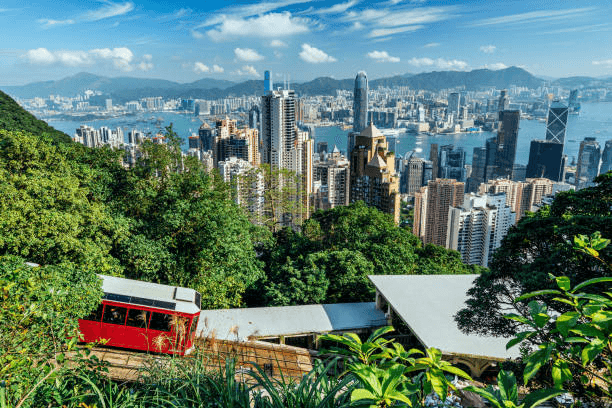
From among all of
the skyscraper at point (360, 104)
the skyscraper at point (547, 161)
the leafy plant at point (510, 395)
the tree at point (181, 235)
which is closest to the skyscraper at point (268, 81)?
the skyscraper at point (360, 104)

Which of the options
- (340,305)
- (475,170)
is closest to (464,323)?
(340,305)

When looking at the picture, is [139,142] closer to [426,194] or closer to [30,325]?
[30,325]

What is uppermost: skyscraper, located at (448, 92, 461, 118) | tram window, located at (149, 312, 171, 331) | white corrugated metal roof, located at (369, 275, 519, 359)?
skyscraper, located at (448, 92, 461, 118)

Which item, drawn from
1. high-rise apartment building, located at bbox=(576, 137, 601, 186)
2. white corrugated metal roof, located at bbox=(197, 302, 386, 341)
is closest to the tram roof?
white corrugated metal roof, located at bbox=(197, 302, 386, 341)

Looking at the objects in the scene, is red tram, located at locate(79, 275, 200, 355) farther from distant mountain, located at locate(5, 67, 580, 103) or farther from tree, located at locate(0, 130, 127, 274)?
distant mountain, located at locate(5, 67, 580, 103)

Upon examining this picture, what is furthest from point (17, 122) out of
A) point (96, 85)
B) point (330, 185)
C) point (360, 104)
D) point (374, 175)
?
point (96, 85)

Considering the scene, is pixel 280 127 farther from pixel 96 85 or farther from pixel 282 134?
pixel 96 85

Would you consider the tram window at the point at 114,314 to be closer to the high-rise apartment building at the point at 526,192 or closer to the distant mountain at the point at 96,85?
the high-rise apartment building at the point at 526,192
